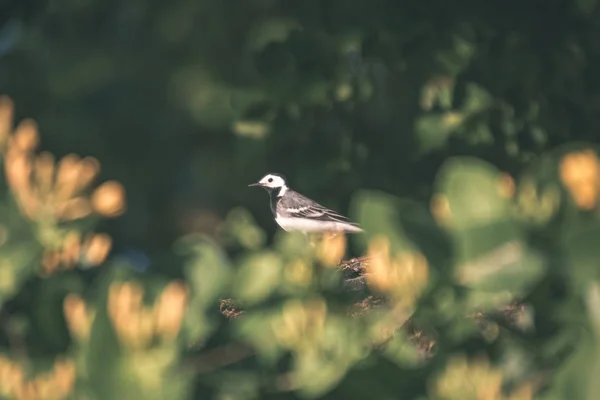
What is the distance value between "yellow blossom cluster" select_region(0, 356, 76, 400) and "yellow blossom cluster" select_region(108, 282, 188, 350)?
6.1 inches

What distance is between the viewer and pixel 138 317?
153 cm

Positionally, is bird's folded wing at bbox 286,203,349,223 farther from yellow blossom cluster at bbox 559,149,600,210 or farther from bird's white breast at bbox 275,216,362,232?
yellow blossom cluster at bbox 559,149,600,210

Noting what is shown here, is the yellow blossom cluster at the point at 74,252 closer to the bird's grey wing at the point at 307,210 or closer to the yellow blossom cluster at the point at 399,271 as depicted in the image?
the yellow blossom cluster at the point at 399,271

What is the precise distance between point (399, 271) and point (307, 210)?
8514 mm

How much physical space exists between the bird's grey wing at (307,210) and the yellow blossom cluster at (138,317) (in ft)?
24.2

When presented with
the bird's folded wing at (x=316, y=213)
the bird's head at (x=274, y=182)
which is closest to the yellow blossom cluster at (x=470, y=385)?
the bird's folded wing at (x=316, y=213)

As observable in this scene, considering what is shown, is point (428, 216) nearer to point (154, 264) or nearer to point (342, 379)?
point (342, 379)

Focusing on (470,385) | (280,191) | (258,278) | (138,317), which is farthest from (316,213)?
(138,317)

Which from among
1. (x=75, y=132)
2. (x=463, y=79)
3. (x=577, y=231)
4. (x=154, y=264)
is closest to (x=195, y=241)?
(x=154, y=264)

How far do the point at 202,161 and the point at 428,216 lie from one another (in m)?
14.1

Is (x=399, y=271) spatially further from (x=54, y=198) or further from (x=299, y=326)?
(x=54, y=198)

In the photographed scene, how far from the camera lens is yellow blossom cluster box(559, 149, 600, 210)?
1.49m

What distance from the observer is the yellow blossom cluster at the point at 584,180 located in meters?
1.49

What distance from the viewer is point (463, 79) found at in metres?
7.38
